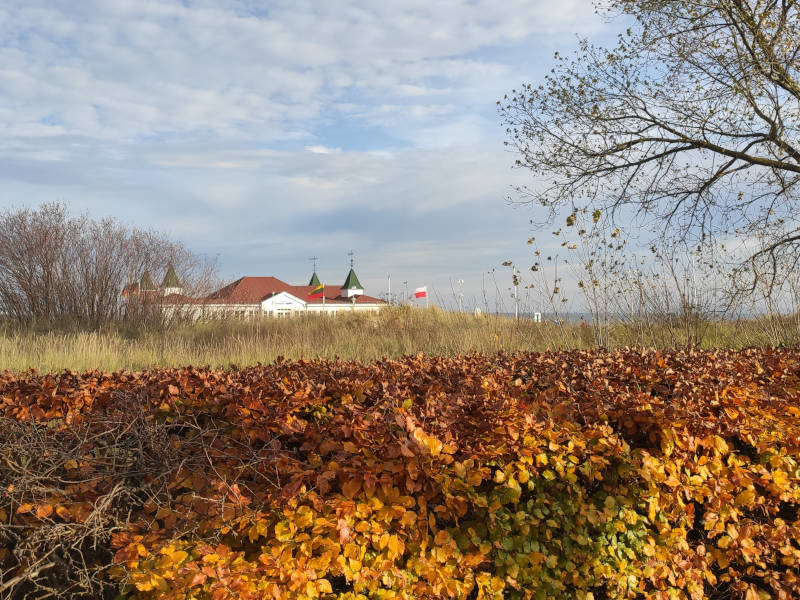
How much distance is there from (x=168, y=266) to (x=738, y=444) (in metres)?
15.5

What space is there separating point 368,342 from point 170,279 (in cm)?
876

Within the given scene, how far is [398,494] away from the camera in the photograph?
244 cm

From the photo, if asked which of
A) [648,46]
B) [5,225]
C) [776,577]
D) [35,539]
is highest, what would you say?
[648,46]

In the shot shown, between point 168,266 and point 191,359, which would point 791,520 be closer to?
point 191,359

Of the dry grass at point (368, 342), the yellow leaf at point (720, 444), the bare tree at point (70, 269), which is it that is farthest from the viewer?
the bare tree at point (70, 269)

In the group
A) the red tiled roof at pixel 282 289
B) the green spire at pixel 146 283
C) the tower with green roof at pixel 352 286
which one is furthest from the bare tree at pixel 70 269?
the tower with green roof at pixel 352 286

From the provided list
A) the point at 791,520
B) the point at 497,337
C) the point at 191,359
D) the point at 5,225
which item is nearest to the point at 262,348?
the point at 191,359

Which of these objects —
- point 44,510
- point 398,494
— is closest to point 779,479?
point 398,494

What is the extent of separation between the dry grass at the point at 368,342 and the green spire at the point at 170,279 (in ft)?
12.7

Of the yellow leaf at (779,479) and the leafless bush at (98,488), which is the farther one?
the yellow leaf at (779,479)

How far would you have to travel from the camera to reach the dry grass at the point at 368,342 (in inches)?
328

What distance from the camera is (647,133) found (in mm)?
11703

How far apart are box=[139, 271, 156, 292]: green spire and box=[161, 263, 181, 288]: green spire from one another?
12.8 inches

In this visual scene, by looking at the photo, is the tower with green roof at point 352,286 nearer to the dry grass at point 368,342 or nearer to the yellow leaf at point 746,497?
the dry grass at point 368,342
